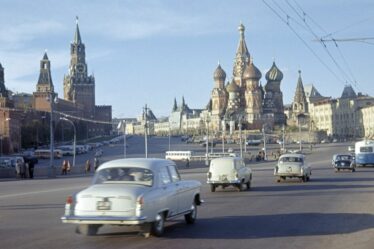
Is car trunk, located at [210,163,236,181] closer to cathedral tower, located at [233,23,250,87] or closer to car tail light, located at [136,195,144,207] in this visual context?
car tail light, located at [136,195,144,207]

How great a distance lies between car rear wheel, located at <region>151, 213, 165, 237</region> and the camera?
40.4 ft

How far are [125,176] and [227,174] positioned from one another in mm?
13742

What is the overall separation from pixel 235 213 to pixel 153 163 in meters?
4.47

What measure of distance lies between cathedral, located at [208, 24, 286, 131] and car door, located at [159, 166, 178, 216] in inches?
6205

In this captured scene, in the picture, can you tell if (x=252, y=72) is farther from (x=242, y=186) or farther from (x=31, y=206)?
(x=31, y=206)

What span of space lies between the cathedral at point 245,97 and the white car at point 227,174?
14400 centimetres

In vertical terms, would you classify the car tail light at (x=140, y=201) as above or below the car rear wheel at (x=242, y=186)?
above

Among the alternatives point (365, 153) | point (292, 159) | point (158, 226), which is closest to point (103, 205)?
point (158, 226)

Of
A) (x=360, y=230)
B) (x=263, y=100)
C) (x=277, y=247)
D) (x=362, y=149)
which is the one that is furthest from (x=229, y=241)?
(x=263, y=100)

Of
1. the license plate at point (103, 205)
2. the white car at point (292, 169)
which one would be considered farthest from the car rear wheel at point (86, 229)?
the white car at point (292, 169)

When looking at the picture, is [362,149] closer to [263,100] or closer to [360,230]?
[360,230]

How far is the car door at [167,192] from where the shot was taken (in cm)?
1283

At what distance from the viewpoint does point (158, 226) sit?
12445 millimetres

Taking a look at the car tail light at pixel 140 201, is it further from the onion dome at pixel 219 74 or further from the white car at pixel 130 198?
the onion dome at pixel 219 74
